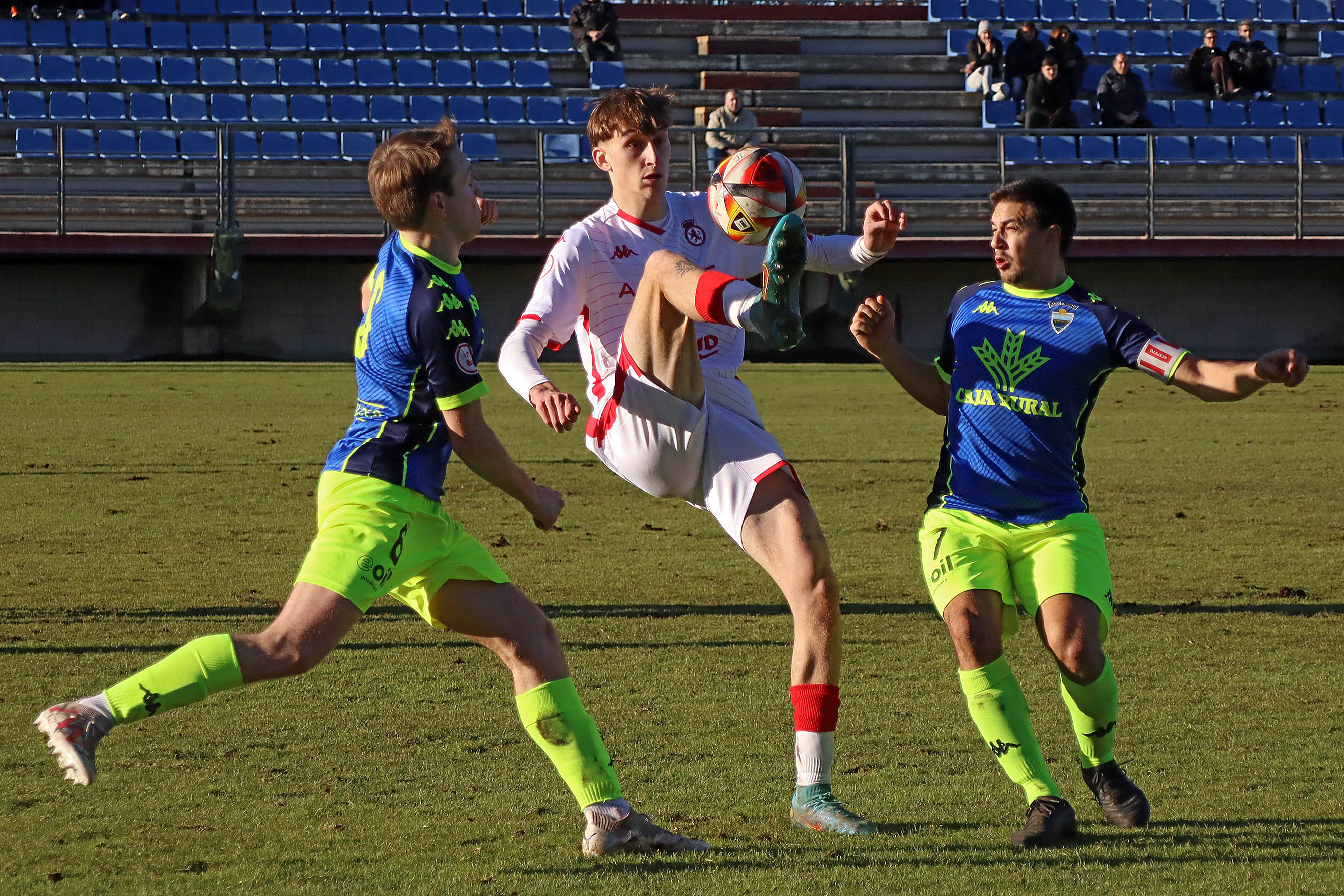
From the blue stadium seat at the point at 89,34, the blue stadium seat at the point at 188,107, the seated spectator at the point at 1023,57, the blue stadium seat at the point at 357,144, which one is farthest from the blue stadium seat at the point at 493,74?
the seated spectator at the point at 1023,57

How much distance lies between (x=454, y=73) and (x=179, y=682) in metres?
25.0

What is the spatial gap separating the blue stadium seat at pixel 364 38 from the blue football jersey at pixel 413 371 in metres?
25.1

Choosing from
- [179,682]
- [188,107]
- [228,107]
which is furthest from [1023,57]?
[179,682]

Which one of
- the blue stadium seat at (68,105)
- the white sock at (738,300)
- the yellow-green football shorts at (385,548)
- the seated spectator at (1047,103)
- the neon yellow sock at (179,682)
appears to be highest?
the blue stadium seat at (68,105)

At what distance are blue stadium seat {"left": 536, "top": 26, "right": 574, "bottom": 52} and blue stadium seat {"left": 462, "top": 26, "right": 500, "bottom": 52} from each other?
0.74m

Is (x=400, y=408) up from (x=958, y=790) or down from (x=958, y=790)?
up

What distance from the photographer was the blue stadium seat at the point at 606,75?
27359mm

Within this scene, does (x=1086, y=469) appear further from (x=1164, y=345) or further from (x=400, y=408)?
(x=400, y=408)

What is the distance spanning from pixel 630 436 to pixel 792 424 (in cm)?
1080

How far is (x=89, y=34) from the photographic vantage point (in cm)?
2683

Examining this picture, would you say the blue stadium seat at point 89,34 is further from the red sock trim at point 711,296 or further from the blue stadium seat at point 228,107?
the red sock trim at point 711,296

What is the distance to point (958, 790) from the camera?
4.37 meters

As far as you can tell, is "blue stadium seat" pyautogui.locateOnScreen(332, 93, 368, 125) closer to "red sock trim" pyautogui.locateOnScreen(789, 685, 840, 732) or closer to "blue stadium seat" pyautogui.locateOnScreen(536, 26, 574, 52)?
"blue stadium seat" pyautogui.locateOnScreen(536, 26, 574, 52)

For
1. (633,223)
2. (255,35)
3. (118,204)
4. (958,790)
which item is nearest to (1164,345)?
(958,790)
